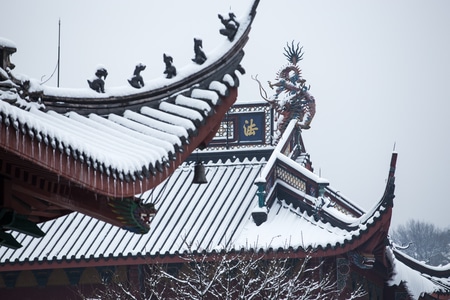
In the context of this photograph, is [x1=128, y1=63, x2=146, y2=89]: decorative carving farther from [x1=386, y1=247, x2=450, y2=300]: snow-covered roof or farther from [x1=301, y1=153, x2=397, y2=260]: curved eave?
[x1=386, y1=247, x2=450, y2=300]: snow-covered roof

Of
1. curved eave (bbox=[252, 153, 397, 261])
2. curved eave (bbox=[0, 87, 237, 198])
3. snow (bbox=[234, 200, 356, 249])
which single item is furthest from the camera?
snow (bbox=[234, 200, 356, 249])

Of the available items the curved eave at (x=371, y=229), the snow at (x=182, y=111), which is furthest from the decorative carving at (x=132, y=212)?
the curved eave at (x=371, y=229)

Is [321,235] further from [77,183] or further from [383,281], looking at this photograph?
[77,183]

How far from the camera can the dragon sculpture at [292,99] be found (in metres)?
24.5

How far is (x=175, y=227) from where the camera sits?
2283cm

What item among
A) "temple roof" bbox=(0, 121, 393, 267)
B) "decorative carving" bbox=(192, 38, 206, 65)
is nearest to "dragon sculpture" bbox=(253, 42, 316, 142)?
"temple roof" bbox=(0, 121, 393, 267)

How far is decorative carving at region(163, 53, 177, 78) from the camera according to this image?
31.2 ft

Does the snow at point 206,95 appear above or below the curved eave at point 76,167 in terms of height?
above

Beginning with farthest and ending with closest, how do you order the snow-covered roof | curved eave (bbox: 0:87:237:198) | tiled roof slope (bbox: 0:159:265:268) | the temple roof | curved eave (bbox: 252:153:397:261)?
the snow-covered roof < tiled roof slope (bbox: 0:159:265:268) < the temple roof < curved eave (bbox: 252:153:397:261) < curved eave (bbox: 0:87:237:198)

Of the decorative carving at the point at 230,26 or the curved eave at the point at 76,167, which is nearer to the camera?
the curved eave at the point at 76,167

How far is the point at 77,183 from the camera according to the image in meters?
8.13

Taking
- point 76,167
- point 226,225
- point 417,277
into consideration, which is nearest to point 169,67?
point 76,167

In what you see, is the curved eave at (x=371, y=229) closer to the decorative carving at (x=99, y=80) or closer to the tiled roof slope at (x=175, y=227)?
the tiled roof slope at (x=175, y=227)

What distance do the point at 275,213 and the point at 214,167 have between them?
2546 millimetres
